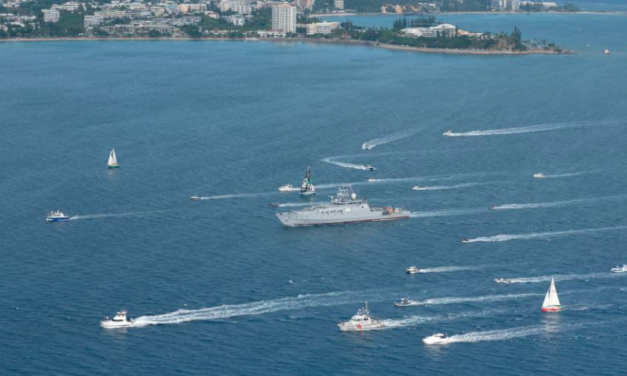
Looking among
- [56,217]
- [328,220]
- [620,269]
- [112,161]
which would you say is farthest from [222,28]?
[620,269]

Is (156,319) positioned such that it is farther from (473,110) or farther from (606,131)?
(473,110)

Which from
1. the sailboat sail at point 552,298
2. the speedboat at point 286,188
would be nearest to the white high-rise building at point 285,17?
the speedboat at point 286,188

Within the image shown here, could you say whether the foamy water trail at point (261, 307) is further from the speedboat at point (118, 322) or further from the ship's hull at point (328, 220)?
the ship's hull at point (328, 220)

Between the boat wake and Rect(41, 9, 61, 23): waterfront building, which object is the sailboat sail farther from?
Rect(41, 9, 61, 23): waterfront building

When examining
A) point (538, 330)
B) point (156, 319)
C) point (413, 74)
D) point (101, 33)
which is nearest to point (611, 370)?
point (538, 330)

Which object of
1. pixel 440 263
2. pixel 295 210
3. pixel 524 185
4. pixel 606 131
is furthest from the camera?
pixel 606 131
